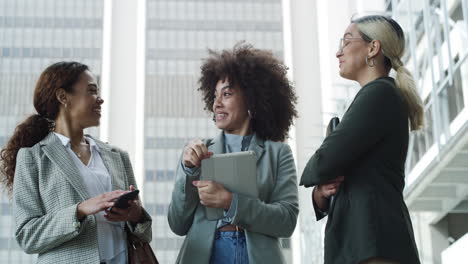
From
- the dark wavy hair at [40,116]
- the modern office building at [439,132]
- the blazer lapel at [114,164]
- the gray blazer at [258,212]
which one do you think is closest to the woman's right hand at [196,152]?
the gray blazer at [258,212]

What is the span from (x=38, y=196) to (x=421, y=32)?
13.8 m

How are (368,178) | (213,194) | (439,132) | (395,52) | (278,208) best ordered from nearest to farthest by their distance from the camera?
(368,178)
(395,52)
(213,194)
(278,208)
(439,132)

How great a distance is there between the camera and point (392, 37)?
2.71 meters

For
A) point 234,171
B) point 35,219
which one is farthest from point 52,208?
point 234,171

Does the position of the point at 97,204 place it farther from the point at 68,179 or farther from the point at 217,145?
the point at 217,145

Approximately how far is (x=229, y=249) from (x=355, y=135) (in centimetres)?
75

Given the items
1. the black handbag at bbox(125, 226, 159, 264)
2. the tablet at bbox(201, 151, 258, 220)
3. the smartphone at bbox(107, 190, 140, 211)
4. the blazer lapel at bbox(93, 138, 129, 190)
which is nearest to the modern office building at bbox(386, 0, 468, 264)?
the blazer lapel at bbox(93, 138, 129, 190)

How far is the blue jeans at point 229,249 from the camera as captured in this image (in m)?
2.93

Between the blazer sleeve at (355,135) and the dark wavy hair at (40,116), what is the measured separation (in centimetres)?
112

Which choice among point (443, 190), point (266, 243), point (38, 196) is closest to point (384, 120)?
point (266, 243)

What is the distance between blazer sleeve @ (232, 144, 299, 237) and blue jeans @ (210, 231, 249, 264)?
78 millimetres

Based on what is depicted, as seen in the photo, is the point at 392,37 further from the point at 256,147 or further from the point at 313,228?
the point at 313,228

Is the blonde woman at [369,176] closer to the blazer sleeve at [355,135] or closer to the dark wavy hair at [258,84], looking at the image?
the blazer sleeve at [355,135]

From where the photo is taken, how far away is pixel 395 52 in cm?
271
